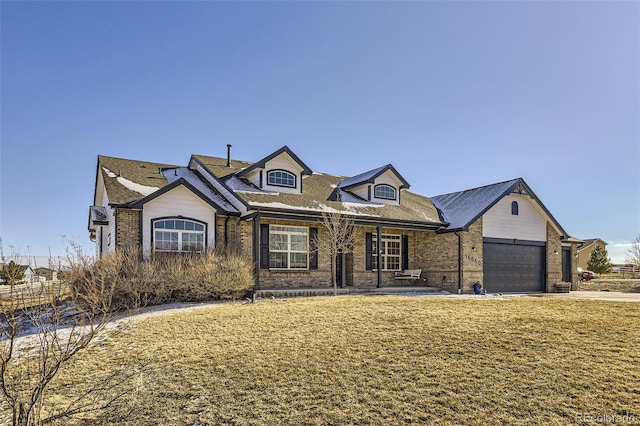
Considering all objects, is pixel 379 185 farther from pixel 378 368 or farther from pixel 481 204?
pixel 378 368

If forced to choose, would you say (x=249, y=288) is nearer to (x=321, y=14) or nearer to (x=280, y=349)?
(x=280, y=349)

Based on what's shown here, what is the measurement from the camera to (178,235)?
15578 mm

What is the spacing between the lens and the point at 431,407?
5258 mm

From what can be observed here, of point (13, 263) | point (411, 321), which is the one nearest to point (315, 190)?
point (411, 321)

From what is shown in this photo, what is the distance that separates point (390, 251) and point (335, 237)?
5.06 meters

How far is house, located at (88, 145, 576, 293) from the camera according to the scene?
15.7 m

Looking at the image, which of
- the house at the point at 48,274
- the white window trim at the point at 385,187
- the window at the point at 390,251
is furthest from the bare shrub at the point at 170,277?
the white window trim at the point at 385,187

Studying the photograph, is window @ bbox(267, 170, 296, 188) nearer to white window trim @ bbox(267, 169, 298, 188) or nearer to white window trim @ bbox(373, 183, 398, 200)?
white window trim @ bbox(267, 169, 298, 188)

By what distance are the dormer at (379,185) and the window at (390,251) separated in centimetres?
196

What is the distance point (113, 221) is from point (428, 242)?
14.2m

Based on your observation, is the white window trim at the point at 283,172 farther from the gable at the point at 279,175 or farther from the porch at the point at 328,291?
the porch at the point at 328,291

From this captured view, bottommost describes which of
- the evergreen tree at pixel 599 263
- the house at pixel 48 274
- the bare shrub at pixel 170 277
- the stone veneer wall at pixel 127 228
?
the evergreen tree at pixel 599 263

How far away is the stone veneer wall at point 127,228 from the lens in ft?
47.6

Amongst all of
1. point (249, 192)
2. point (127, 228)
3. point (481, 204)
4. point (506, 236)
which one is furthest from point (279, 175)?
point (506, 236)
